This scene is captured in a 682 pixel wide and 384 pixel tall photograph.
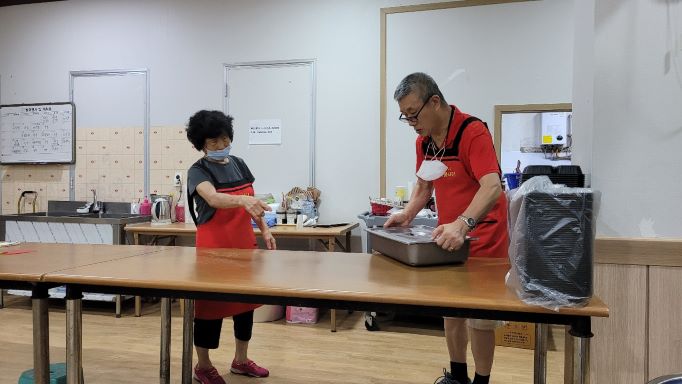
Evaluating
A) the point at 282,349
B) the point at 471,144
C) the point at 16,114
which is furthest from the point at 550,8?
the point at 16,114

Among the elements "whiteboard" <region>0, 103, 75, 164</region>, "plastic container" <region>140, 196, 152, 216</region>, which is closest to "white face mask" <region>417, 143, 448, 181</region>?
"plastic container" <region>140, 196, 152, 216</region>

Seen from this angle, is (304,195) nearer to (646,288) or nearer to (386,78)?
(386,78)

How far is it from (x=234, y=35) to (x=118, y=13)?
1.25m

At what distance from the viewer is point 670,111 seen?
1.96 meters

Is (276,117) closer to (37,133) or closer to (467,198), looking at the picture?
(37,133)

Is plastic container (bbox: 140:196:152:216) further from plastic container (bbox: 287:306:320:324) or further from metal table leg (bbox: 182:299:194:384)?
metal table leg (bbox: 182:299:194:384)

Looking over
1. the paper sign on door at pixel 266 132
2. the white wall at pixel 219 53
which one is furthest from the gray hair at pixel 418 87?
the paper sign on door at pixel 266 132

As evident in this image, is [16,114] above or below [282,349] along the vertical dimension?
above

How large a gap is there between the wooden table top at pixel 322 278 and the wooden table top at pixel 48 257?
9cm

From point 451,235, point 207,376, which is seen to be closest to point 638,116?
point 451,235

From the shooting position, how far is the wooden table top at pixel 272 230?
3.68 meters

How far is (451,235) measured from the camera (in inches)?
65.7

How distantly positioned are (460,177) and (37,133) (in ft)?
15.1

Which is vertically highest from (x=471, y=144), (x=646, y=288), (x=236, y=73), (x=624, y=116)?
(x=236, y=73)
